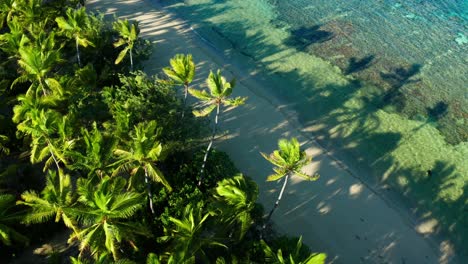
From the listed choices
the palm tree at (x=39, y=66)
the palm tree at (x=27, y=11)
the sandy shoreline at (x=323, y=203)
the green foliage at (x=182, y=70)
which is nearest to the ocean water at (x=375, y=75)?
the sandy shoreline at (x=323, y=203)

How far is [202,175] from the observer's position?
60.1ft

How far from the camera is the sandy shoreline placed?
1772 cm

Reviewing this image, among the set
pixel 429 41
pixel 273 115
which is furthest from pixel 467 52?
pixel 273 115

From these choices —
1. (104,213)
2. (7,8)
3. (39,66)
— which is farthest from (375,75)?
(7,8)

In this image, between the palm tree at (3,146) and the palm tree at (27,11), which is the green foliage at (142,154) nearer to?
the palm tree at (3,146)

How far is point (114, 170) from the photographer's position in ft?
47.4

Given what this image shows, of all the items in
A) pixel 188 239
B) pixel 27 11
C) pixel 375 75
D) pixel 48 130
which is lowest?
pixel 375 75

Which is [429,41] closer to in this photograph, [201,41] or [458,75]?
[458,75]

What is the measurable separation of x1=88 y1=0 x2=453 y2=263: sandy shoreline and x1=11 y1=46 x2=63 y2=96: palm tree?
8.53 meters

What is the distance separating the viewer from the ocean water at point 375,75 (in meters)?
21.6

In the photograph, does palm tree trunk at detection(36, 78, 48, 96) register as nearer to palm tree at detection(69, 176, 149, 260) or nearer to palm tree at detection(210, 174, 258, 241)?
palm tree at detection(69, 176, 149, 260)

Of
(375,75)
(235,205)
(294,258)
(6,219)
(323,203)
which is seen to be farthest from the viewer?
(375,75)

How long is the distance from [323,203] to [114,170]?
33.8 feet

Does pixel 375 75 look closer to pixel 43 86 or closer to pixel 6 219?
pixel 43 86
